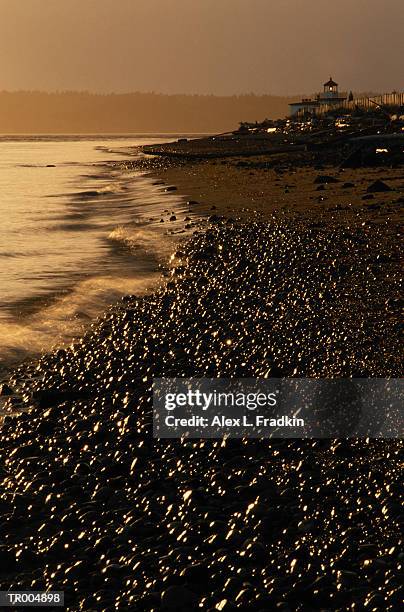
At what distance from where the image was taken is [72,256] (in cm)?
3089

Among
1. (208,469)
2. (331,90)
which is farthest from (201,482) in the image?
(331,90)

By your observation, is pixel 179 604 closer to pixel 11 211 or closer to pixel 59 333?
pixel 59 333

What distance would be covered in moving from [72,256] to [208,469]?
22174 millimetres

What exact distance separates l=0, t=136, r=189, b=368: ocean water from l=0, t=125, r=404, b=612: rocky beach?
1323 millimetres

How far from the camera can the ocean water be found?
19078 millimetres

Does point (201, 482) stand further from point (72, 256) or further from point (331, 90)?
point (331, 90)

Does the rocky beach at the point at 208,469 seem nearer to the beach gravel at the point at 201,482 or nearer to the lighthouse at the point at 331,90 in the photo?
the beach gravel at the point at 201,482

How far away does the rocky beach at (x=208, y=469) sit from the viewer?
23.9ft

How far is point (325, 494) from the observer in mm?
8508

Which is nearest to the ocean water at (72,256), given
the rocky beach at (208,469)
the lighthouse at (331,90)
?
the rocky beach at (208,469)

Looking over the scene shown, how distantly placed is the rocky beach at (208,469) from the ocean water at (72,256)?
1323mm

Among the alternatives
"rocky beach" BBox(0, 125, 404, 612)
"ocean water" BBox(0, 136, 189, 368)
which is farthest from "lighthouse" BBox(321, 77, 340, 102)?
"rocky beach" BBox(0, 125, 404, 612)

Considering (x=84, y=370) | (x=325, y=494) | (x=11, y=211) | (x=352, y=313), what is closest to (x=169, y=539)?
(x=325, y=494)

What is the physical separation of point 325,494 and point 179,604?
7.07 feet
